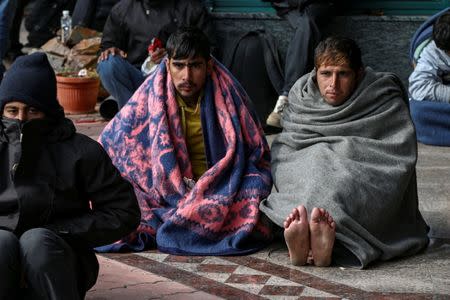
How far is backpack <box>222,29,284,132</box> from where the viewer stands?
29.9ft

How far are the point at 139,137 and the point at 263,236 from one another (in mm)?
834

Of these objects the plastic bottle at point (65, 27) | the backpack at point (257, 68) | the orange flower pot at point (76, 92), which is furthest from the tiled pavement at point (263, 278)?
the plastic bottle at point (65, 27)

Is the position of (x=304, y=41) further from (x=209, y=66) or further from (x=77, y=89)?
(x=209, y=66)

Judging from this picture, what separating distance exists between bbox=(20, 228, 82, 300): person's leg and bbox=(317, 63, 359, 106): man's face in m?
2.13

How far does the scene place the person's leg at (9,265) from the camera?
4176 millimetres

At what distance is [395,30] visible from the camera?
9.55 m

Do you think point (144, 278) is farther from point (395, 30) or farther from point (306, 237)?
point (395, 30)

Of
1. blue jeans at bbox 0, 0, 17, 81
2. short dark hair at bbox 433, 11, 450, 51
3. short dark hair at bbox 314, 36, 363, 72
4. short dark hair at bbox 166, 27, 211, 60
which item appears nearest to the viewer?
short dark hair at bbox 314, 36, 363, 72

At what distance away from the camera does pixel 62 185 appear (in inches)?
177

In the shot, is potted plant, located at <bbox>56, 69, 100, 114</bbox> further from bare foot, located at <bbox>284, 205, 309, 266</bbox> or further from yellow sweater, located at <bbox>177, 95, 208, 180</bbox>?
bare foot, located at <bbox>284, 205, 309, 266</bbox>

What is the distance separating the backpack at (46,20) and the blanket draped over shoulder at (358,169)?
646cm

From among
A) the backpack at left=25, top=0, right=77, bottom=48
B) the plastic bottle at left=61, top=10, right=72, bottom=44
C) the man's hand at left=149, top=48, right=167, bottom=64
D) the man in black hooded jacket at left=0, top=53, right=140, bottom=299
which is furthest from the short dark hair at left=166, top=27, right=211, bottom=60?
the backpack at left=25, top=0, right=77, bottom=48

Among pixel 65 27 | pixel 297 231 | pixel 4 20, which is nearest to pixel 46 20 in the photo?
pixel 65 27

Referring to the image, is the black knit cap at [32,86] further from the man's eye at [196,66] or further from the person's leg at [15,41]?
the person's leg at [15,41]
